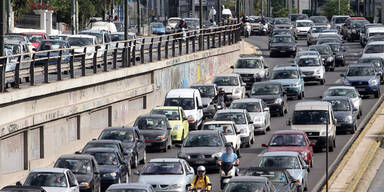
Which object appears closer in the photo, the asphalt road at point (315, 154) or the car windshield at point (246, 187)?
the car windshield at point (246, 187)

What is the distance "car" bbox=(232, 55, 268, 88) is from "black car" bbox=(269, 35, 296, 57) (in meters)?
14.7

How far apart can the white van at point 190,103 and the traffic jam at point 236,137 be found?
0.04 meters

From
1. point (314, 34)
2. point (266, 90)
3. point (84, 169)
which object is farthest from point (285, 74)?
point (314, 34)

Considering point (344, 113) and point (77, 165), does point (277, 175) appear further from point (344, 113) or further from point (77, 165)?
point (344, 113)

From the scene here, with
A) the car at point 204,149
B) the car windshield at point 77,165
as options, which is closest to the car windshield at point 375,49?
the car at point 204,149

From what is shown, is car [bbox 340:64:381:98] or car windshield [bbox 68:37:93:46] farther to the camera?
car [bbox 340:64:381:98]

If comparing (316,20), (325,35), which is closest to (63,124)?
(325,35)

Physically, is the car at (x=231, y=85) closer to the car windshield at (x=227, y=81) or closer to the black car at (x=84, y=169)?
the car windshield at (x=227, y=81)

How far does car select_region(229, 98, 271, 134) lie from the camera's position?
4197cm

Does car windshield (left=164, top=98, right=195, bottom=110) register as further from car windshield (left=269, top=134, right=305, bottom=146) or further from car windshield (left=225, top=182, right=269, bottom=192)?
car windshield (left=225, top=182, right=269, bottom=192)

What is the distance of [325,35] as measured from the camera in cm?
7712

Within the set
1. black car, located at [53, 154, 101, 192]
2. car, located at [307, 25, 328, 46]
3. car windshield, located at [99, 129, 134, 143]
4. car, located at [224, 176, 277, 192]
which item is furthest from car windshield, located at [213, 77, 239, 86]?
car, located at [307, 25, 328, 46]

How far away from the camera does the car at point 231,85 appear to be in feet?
164

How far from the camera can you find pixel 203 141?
33.8m
